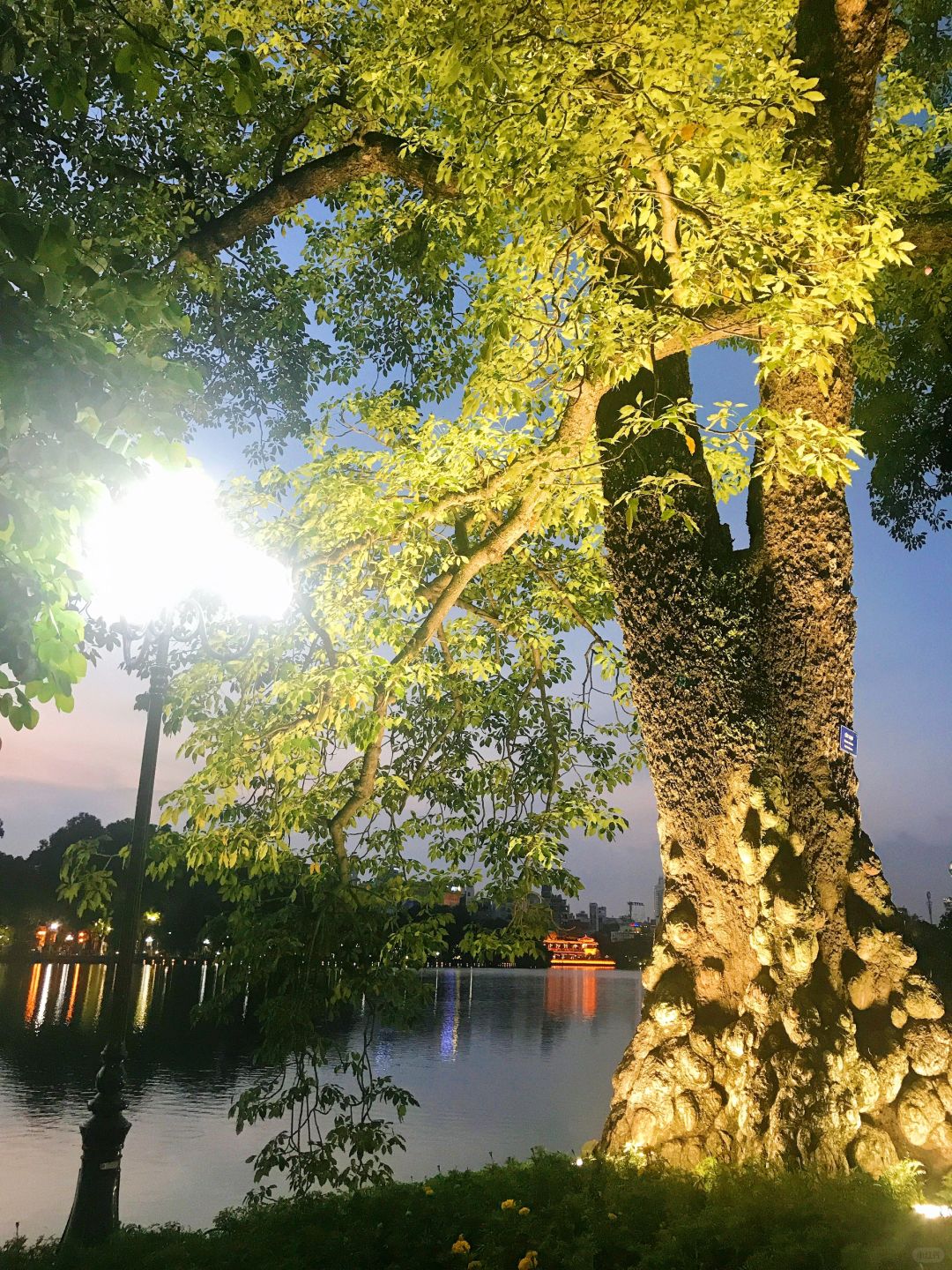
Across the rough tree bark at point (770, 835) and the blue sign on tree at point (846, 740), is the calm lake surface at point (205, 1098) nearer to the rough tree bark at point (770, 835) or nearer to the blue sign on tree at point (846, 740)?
the rough tree bark at point (770, 835)

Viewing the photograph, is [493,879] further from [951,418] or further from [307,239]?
[951,418]

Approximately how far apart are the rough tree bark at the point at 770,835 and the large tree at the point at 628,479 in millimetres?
23

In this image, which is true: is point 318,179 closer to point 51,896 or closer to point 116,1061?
point 116,1061

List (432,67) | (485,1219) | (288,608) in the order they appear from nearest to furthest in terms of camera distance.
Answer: (485,1219) → (432,67) → (288,608)

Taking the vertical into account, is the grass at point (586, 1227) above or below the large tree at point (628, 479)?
below

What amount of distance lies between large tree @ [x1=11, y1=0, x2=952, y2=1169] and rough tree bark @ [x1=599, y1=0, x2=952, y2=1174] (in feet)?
0.08

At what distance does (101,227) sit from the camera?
9391 millimetres

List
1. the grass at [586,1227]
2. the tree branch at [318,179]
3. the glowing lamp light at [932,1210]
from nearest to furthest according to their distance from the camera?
the grass at [586,1227] → the glowing lamp light at [932,1210] → the tree branch at [318,179]

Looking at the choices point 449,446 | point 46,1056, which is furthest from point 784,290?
point 46,1056

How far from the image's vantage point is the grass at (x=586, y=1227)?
4629 millimetres

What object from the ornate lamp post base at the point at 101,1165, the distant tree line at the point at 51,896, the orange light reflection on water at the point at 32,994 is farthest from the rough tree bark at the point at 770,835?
the distant tree line at the point at 51,896

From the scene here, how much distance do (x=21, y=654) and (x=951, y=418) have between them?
16830mm

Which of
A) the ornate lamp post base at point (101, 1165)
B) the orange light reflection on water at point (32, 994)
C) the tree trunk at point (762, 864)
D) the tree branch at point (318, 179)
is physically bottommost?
the orange light reflection on water at point (32, 994)

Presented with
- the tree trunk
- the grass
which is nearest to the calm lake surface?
the grass
